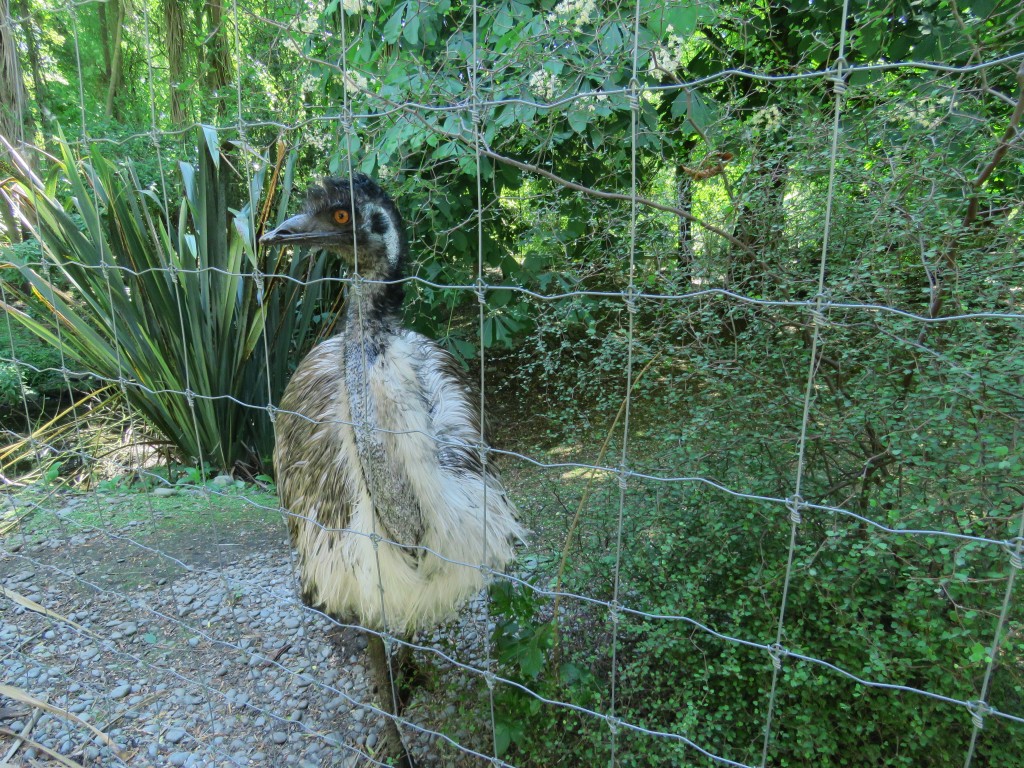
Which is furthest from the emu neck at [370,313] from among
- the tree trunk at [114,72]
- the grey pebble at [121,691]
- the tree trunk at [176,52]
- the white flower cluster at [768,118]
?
the tree trunk at [114,72]

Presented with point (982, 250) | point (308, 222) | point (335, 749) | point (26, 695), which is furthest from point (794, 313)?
point (26, 695)

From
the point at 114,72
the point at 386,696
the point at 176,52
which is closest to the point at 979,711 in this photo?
the point at 386,696

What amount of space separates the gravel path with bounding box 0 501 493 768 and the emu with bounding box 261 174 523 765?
0.82 feet

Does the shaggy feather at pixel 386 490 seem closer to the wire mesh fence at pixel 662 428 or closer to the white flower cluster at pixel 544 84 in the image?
the wire mesh fence at pixel 662 428

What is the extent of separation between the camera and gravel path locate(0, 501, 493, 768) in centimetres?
238

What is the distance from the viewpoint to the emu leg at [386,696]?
2406mm

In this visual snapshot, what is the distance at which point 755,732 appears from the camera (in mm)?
1953

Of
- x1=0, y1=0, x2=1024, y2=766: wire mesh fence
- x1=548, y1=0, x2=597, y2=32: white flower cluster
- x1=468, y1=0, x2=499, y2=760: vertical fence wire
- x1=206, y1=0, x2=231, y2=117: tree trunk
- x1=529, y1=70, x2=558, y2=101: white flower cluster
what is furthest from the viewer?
x1=206, y1=0, x2=231, y2=117: tree trunk

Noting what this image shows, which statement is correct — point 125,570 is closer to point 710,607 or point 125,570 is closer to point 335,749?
point 335,749

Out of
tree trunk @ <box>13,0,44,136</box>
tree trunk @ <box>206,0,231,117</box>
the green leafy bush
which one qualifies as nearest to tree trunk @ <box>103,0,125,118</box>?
tree trunk @ <box>13,0,44,136</box>

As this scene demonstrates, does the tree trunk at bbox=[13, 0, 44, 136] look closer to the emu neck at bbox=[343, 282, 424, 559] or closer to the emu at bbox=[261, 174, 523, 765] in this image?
the emu at bbox=[261, 174, 523, 765]

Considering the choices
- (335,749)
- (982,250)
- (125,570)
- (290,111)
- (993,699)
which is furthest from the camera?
(290,111)

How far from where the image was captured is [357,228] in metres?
2.06

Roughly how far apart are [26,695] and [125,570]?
935mm
